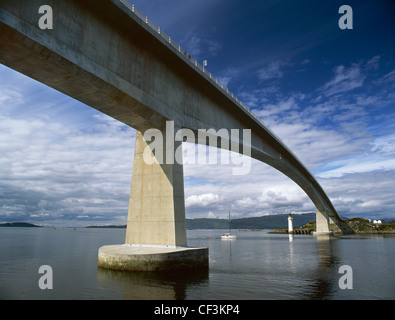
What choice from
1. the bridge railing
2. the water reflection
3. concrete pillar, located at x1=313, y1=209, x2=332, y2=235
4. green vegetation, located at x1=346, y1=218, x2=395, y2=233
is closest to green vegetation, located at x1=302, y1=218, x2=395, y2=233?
green vegetation, located at x1=346, y1=218, x2=395, y2=233

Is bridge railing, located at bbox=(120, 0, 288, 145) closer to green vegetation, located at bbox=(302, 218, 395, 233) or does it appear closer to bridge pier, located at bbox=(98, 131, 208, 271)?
bridge pier, located at bbox=(98, 131, 208, 271)

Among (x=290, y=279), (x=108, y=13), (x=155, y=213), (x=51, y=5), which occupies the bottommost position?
(x=290, y=279)

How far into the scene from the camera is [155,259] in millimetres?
19172

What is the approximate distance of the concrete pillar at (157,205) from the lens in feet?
72.8

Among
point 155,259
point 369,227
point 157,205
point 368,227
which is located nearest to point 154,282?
point 155,259

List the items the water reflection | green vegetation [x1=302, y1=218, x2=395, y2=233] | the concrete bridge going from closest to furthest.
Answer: the concrete bridge < the water reflection < green vegetation [x1=302, y1=218, x2=395, y2=233]

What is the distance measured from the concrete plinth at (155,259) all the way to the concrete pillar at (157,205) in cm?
137

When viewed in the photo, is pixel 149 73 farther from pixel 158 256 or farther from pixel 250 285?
pixel 250 285

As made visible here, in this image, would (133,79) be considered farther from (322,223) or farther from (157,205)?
(322,223)

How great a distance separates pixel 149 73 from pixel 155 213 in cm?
1072

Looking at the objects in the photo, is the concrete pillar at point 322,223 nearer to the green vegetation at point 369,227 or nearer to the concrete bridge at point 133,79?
the green vegetation at point 369,227

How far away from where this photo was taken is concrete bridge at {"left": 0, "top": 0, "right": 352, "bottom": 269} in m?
13.7

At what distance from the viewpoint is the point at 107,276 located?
1875cm
